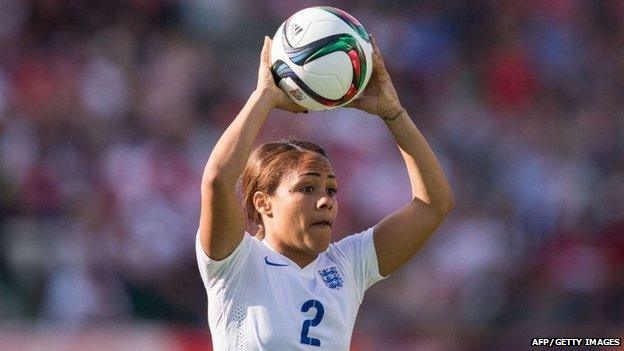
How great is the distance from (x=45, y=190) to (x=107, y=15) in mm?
2566

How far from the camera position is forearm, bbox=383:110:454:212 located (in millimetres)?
4738

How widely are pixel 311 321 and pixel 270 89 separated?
925 millimetres

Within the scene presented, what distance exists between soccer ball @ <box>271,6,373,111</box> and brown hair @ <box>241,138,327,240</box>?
0.21 m

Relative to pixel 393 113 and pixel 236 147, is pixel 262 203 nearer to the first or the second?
pixel 236 147

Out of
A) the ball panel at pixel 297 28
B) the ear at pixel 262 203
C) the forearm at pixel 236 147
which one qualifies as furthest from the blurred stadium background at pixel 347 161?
the forearm at pixel 236 147

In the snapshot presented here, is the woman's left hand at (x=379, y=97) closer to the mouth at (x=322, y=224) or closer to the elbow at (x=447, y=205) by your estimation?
the elbow at (x=447, y=205)

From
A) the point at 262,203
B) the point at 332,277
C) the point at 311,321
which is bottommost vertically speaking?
the point at 311,321

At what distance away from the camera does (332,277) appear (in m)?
4.56

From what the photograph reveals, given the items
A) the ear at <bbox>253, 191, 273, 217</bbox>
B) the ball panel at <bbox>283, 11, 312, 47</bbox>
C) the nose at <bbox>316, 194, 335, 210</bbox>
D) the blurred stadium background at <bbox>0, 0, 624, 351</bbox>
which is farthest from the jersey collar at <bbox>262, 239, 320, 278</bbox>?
the blurred stadium background at <bbox>0, 0, 624, 351</bbox>

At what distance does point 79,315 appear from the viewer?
372 inches

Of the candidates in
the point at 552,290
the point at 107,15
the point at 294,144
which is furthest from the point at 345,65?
the point at 107,15

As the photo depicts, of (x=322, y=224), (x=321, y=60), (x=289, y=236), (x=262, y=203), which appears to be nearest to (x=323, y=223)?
(x=322, y=224)

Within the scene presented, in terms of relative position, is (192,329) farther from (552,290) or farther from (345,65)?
(345,65)

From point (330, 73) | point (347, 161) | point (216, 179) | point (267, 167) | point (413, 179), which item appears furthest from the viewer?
point (347, 161)
